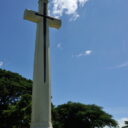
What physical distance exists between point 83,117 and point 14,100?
17.0 meters

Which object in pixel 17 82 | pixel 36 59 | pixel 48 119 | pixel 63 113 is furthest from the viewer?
pixel 63 113

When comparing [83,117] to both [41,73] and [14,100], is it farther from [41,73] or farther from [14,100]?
[41,73]

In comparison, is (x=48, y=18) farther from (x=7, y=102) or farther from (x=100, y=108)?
(x=100, y=108)

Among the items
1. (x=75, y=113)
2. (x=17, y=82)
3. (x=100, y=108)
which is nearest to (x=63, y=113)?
(x=75, y=113)

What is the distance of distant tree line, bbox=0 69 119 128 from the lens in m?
22.4

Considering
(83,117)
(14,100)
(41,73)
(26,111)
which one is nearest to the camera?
(41,73)

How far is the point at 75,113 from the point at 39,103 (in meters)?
35.4

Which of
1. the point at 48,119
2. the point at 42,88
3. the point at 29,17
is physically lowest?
the point at 48,119

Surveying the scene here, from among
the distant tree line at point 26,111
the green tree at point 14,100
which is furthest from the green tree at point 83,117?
the green tree at point 14,100

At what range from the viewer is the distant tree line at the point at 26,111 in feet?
73.4

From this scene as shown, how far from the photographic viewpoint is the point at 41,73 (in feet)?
39.7

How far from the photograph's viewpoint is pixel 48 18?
1420 centimetres

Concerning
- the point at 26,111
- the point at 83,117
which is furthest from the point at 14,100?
the point at 83,117

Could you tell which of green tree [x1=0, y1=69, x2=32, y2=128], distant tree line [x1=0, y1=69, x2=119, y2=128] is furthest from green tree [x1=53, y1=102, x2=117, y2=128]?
green tree [x1=0, y1=69, x2=32, y2=128]
